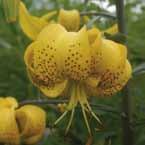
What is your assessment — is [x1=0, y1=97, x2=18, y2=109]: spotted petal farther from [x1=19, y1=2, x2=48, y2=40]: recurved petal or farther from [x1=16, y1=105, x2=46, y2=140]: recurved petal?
[x1=19, y1=2, x2=48, y2=40]: recurved petal

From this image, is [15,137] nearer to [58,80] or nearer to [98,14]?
[58,80]

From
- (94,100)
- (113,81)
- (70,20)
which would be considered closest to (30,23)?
(70,20)

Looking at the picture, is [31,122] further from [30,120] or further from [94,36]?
[94,36]

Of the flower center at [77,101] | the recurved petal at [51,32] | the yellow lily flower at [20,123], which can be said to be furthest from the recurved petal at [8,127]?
the recurved petal at [51,32]

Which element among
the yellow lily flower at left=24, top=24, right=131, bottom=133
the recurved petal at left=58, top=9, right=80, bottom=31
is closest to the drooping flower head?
the yellow lily flower at left=24, top=24, right=131, bottom=133

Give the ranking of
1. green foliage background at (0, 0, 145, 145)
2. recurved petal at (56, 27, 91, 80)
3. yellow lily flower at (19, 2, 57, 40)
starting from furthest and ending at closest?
green foliage background at (0, 0, 145, 145) < yellow lily flower at (19, 2, 57, 40) < recurved petal at (56, 27, 91, 80)

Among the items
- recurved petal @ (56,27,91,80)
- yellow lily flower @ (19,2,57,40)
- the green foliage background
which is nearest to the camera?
recurved petal @ (56,27,91,80)

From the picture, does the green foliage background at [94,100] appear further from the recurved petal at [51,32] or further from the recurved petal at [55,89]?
the recurved petal at [51,32]

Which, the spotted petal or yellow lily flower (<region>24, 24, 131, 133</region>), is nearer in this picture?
yellow lily flower (<region>24, 24, 131, 133</region>)
